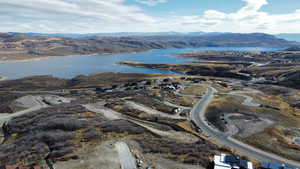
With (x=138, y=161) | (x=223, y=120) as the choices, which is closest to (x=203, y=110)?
(x=223, y=120)

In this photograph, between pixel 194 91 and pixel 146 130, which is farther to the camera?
pixel 194 91

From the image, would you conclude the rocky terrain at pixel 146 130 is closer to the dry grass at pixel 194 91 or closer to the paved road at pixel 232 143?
the paved road at pixel 232 143

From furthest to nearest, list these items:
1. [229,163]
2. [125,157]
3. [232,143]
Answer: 1. [232,143]
2. [125,157]
3. [229,163]

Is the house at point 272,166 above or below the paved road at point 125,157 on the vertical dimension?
below

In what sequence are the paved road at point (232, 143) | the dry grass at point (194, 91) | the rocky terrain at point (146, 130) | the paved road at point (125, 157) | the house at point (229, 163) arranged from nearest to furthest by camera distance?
the house at point (229, 163)
the paved road at point (125, 157)
the rocky terrain at point (146, 130)
the paved road at point (232, 143)
the dry grass at point (194, 91)

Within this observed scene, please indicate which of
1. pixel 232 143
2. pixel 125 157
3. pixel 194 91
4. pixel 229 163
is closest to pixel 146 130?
pixel 125 157

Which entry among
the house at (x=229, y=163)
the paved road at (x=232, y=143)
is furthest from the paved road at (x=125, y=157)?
the paved road at (x=232, y=143)

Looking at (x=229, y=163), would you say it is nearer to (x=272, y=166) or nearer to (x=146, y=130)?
(x=272, y=166)

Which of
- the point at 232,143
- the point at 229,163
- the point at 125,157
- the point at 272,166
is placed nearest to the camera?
the point at 229,163
